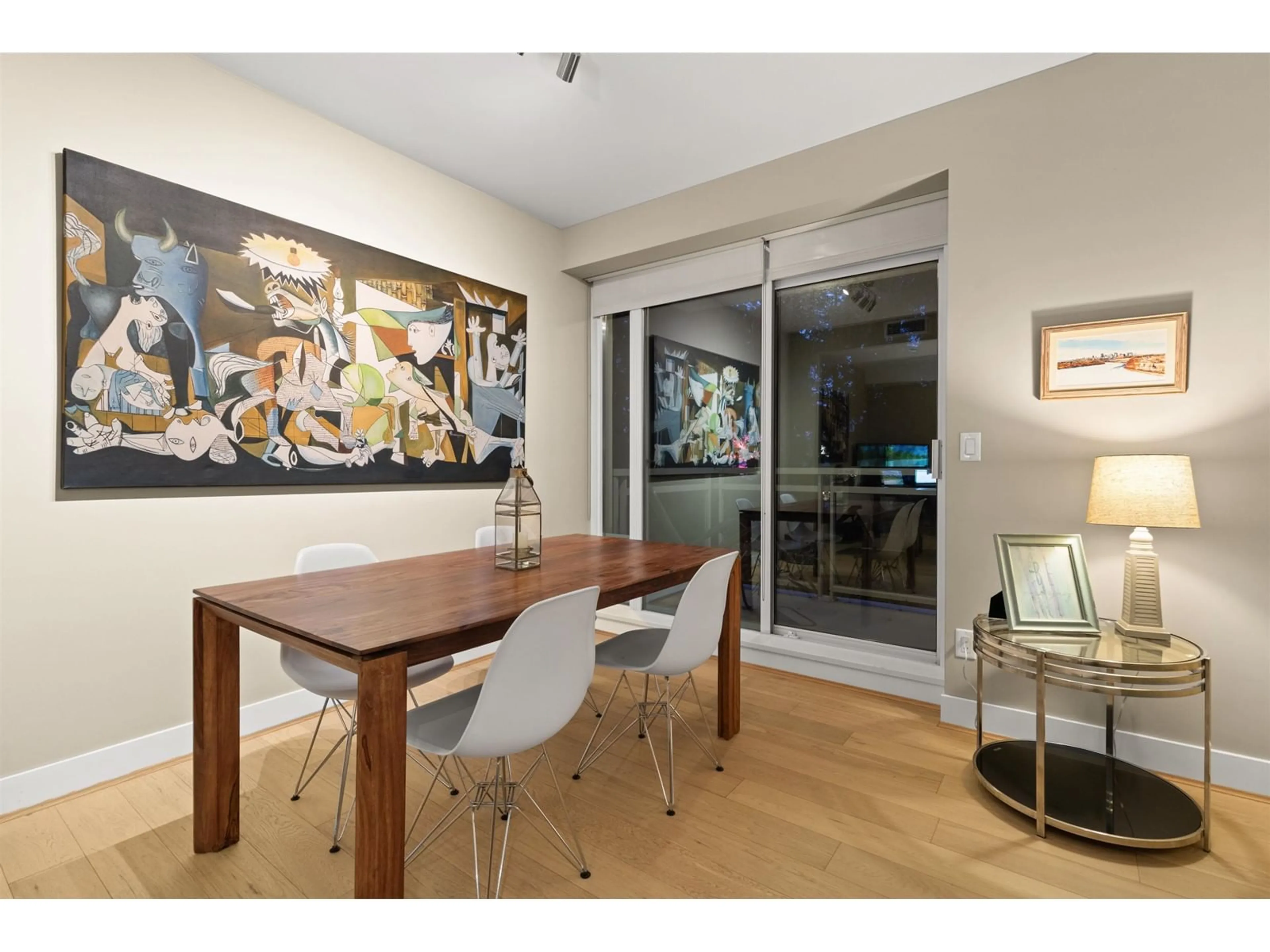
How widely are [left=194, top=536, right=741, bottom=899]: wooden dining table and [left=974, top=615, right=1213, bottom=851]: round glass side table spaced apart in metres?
1.02

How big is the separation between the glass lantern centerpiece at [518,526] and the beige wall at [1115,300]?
186 centimetres

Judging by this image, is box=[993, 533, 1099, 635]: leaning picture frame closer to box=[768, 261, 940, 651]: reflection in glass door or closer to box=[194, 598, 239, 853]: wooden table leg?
box=[768, 261, 940, 651]: reflection in glass door

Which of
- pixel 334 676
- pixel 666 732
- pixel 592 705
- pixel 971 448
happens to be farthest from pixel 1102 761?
pixel 334 676

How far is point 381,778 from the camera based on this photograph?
1298 millimetres

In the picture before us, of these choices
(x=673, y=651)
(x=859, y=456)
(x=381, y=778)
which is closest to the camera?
(x=381, y=778)

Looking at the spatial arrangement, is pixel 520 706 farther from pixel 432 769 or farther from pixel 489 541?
pixel 489 541

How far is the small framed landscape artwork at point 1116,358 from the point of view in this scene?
7.14ft

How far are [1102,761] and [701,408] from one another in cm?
263

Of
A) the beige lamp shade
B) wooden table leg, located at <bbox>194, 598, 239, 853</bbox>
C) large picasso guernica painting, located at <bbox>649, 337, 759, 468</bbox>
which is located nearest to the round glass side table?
the beige lamp shade

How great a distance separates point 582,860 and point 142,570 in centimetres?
199

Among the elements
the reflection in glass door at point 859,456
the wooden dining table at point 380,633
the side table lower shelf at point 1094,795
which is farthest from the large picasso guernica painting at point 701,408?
the side table lower shelf at point 1094,795

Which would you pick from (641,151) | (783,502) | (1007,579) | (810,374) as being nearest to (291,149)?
(641,151)

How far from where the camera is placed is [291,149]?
105 inches

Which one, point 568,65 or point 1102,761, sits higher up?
point 568,65
